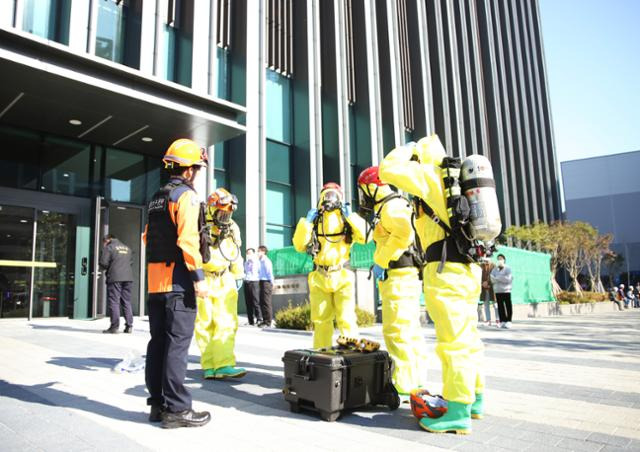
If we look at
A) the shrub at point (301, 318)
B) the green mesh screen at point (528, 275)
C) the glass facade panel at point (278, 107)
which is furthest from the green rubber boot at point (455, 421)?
the glass facade panel at point (278, 107)

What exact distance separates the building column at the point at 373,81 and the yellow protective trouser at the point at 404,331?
18.6 m

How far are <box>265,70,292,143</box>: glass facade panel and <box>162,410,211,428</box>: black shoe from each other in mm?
17282

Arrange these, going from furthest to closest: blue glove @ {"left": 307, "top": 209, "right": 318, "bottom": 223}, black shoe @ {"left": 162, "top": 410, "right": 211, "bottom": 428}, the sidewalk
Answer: blue glove @ {"left": 307, "top": 209, "right": 318, "bottom": 223}
black shoe @ {"left": 162, "top": 410, "right": 211, "bottom": 428}
the sidewalk

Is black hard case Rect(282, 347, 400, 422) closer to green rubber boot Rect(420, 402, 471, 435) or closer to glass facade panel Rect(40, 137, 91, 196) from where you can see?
green rubber boot Rect(420, 402, 471, 435)

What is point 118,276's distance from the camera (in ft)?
33.8

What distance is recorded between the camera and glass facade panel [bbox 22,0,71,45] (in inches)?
486

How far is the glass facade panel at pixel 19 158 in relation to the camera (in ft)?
41.1

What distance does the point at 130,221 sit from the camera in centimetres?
1556

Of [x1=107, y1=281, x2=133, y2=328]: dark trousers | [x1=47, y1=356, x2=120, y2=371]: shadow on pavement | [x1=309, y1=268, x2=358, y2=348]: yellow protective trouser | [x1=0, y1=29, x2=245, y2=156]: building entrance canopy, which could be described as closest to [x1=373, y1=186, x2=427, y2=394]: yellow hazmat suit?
[x1=309, y1=268, x2=358, y2=348]: yellow protective trouser

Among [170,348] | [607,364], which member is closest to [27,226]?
[170,348]

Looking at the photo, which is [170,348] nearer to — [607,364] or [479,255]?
[479,255]

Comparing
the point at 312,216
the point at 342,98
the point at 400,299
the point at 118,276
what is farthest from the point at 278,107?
the point at 400,299

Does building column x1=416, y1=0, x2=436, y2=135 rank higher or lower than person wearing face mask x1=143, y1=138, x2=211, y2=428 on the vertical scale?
higher

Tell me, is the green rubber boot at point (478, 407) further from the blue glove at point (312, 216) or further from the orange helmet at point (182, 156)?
the orange helmet at point (182, 156)
